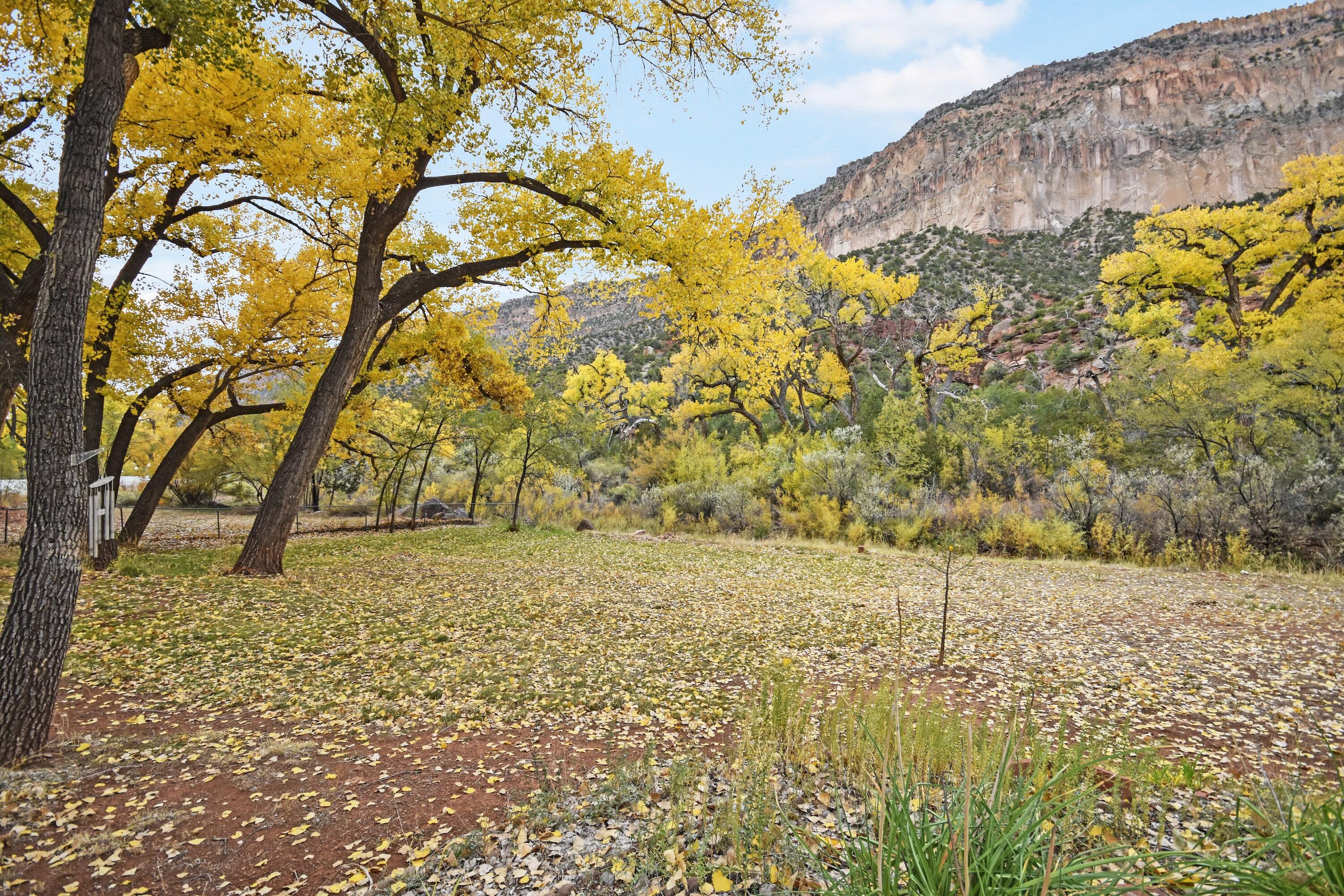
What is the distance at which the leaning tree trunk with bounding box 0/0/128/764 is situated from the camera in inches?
134

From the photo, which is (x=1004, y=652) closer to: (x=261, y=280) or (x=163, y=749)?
(x=163, y=749)

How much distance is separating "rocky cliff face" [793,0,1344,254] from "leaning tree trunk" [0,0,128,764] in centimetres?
6940

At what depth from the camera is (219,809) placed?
315 centimetres

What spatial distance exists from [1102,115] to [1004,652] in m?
76.7

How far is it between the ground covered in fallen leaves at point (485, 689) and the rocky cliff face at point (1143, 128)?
62.1 meters

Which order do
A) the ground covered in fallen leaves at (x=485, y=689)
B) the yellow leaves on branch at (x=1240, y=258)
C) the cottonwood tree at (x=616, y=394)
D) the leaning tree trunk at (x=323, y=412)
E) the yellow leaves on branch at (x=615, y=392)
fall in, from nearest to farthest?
the ground covered in fallen leaves at (x=485, y=689) < the leaning tree trunk at (x=323, y=412) < the yellow leaves on branch at (x=1240, y=258) < the cottonwood tree at (x=616, y=394) < the yellow leaves on branch at (x=615, y=392)

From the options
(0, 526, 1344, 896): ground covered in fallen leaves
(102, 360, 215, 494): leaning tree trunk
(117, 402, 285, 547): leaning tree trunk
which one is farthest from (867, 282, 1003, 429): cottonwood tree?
(102, 360, 215, 494): leaning tree trunk

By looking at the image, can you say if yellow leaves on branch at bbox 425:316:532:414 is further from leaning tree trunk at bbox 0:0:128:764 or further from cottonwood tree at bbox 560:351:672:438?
cottonwood tree at bbox 560:351:672:438

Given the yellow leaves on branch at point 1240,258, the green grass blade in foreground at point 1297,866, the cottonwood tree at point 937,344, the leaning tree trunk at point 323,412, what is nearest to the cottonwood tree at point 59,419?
the green grass blade in foreground at point 1297,866

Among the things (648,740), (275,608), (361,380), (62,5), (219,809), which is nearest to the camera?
(219,809)

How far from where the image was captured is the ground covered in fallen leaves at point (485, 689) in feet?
9.42

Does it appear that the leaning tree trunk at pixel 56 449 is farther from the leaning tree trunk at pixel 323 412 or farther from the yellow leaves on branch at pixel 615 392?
the yellow leaves on branch at pixel 615 392

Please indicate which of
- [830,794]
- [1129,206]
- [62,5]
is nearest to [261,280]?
[62,5]

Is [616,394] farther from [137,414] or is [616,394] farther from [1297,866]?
[1297,866]
